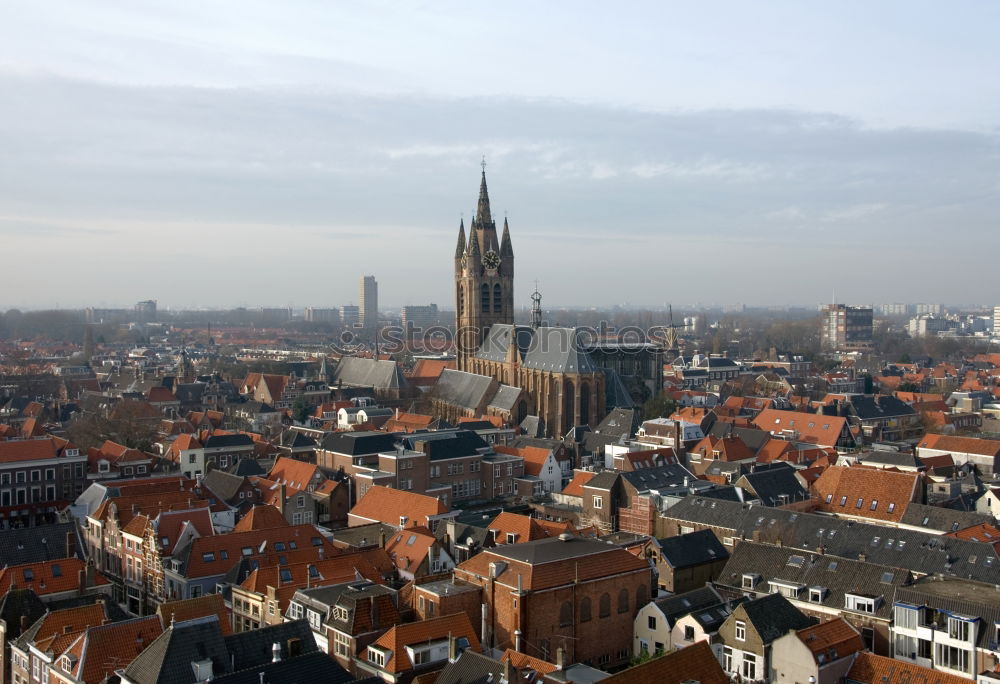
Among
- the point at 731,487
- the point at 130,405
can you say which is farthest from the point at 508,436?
the point at 130,405

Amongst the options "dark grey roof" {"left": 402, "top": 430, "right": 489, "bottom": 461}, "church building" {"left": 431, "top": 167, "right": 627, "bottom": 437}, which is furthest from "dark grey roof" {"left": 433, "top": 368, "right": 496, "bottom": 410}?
"dark grey roof" {"left": 402, "top": 430, "right": 489, "bottom": 461}

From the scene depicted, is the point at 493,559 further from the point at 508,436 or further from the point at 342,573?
the point at 508,436

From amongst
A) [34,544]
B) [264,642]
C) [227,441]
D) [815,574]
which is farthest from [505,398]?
[264,642]

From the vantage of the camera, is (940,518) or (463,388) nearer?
(940,518)

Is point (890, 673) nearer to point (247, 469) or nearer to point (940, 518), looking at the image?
point (940, 518)

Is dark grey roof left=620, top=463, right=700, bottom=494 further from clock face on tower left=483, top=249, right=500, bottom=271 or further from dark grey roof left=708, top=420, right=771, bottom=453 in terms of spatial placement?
clock face on tower left=483, top=249, right=500, bottom=271
